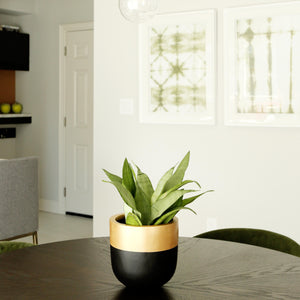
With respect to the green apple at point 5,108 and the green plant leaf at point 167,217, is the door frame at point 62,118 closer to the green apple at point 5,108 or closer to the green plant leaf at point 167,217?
the green apple at point 5,108


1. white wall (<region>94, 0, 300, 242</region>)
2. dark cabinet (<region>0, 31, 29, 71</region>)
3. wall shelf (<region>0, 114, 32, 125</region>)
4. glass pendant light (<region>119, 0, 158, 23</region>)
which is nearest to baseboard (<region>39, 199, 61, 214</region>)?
wall shelf (<region>0, 114, 32, 125</region>)

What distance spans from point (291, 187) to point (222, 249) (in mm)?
1790

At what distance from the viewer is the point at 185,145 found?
3.80 metres

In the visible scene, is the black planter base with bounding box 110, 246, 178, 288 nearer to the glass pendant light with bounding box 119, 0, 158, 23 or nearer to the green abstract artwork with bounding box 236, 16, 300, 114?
the glass pendant light with bounding box 119, 0, 158, 23

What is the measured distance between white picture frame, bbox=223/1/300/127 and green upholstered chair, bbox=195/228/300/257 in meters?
1.43

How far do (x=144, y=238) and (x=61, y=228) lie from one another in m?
4.26

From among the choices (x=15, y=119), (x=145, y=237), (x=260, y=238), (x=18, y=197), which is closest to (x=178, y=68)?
(x=18, y=197)

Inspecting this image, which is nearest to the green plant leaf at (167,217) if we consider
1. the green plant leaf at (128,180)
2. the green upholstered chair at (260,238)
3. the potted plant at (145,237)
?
the potted plant at (145,237)

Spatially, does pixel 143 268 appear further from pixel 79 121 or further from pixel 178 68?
pixel 79 121

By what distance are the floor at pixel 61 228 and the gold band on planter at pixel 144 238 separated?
360 cm

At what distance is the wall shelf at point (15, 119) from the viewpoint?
6180 mm

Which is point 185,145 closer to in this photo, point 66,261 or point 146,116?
point 146,116

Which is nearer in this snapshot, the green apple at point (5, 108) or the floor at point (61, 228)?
the floor at point (61, 228)

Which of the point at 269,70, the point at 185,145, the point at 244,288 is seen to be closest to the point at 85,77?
the point at 185,145
